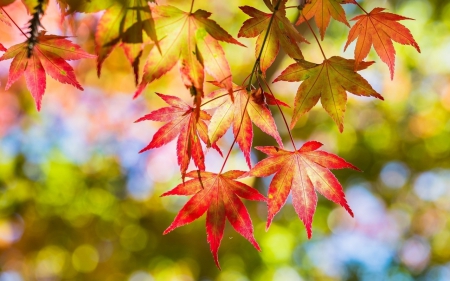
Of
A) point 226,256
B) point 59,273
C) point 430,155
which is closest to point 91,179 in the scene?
point 59,273

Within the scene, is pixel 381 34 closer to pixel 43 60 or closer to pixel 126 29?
pixel 126 29

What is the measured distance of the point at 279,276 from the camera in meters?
→ 4.75

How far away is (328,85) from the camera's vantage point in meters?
0.86

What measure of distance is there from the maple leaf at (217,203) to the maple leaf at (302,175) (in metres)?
0.05

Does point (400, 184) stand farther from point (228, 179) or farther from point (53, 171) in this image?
point (228, 179)

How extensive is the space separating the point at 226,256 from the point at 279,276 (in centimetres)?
73

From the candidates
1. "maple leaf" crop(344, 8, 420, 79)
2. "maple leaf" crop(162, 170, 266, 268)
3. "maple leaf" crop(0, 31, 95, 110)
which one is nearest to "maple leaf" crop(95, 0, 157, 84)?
"maple leaf" crop(0, 31, 95, 110)

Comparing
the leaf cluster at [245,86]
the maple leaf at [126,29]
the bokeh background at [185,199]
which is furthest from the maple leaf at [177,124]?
the bokeh background at [185,199]

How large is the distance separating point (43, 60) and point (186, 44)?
36cm

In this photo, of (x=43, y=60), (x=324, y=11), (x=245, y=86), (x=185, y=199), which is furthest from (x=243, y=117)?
(x=185, y=199)

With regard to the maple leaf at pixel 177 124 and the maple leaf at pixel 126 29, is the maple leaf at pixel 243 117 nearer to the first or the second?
the maple leaf at pixel 177 124

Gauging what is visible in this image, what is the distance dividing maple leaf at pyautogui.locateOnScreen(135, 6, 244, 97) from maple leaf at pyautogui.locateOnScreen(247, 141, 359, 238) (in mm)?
246

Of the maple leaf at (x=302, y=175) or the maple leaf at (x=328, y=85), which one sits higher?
the maple leaf at (x=328, y=85)

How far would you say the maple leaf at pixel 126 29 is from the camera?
58 cm
